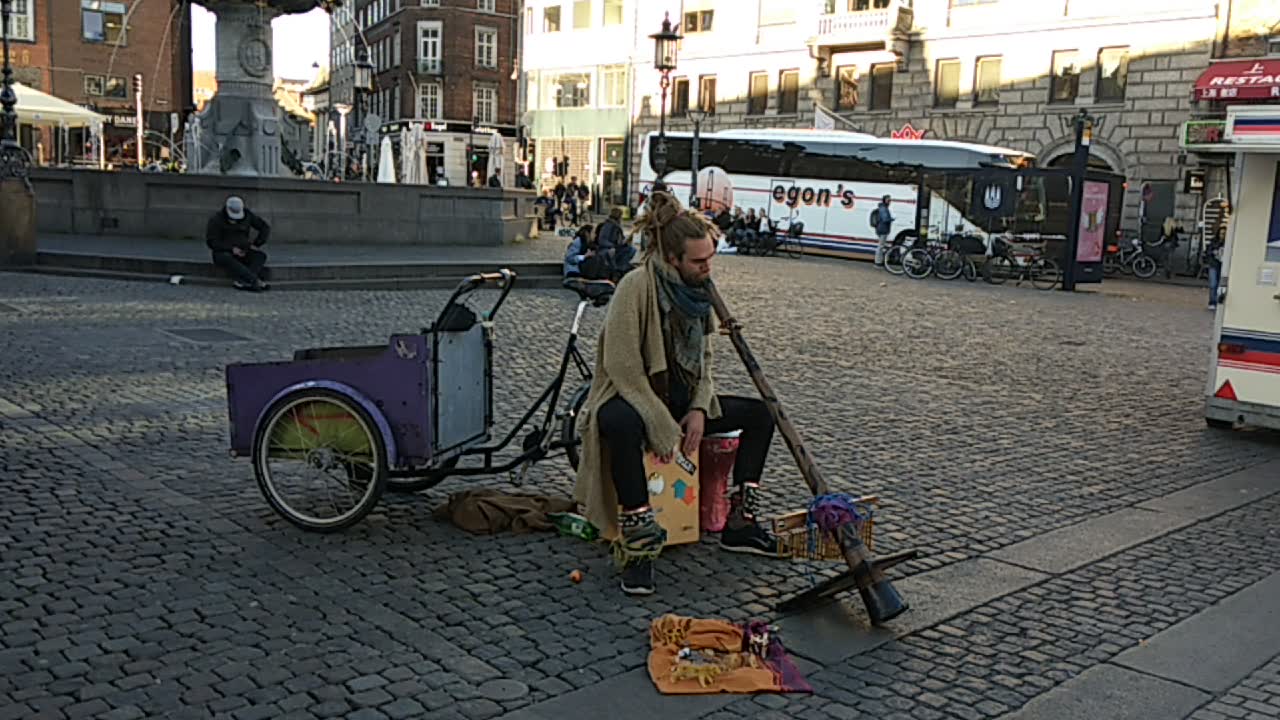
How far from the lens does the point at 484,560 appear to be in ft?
17.2

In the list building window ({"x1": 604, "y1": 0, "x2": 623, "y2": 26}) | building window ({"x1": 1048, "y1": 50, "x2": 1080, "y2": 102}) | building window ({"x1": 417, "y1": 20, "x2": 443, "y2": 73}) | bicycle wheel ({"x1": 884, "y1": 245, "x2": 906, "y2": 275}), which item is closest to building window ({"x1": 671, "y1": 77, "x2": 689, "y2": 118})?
building window ({"x1": 604, "y1": 0, "x2": 623, "y2": 26})

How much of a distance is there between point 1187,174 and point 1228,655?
33.4 metres

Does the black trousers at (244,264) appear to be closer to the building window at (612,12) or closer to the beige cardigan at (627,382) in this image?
the beige cardigan at (627,382)

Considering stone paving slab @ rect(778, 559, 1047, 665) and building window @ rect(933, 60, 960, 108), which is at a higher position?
building window @ rect(933, 60, 960, 108)

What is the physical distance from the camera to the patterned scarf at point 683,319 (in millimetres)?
4906

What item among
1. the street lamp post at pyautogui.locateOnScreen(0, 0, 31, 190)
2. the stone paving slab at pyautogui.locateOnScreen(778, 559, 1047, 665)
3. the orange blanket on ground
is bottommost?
the stone paving slab at pyautogui.locateOnScreen(778, 559, 1047, 665)

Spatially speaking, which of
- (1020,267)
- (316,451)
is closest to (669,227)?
(316,451)

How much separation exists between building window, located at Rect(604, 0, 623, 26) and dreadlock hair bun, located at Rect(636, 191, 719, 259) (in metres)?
53.7

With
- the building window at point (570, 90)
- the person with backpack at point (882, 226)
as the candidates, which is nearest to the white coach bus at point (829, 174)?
the person with backpack at point (882, 226)

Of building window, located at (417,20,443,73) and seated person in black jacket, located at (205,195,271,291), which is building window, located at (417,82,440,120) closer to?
building window, located at (417,20,443,73)

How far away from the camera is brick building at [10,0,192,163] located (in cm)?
5388

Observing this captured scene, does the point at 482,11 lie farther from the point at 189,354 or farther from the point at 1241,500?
the point at 1241,500

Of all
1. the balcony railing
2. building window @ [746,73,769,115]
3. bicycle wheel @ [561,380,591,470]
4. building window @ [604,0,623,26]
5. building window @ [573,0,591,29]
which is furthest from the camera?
building window @ [573,0,591,29]

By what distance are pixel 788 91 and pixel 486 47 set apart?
27.7m
